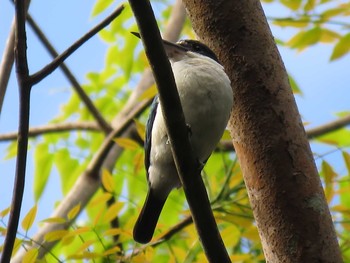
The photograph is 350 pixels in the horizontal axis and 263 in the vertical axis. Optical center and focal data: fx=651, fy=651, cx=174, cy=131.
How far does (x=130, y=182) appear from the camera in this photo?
158 inches

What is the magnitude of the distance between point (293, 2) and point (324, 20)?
22 centimetres

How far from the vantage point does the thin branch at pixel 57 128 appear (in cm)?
448

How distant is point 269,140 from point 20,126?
0.93m

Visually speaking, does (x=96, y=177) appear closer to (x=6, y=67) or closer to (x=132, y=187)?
(x=132, y=187)

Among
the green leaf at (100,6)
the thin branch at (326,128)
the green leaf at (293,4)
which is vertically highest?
the green leaf at (100,6)

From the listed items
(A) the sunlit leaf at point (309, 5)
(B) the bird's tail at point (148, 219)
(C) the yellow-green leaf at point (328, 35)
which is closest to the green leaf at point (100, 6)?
(A) the sunlit leaf at point (309, 5)

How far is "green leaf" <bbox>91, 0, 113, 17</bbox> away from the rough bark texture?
4.83ft

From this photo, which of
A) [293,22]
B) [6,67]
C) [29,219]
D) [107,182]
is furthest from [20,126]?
[293,22]

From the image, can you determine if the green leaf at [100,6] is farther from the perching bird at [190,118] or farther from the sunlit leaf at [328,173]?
the sunlit leaf at [328,173]

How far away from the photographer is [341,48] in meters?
3.41

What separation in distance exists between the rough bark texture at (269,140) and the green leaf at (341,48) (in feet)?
3.54

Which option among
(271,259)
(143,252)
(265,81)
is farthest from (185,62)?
(271,259)

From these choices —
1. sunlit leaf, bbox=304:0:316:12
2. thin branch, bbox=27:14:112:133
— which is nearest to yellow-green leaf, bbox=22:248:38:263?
thin branch, bbox=27:14:112:133

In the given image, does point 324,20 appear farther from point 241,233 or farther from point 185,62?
point 241,233
